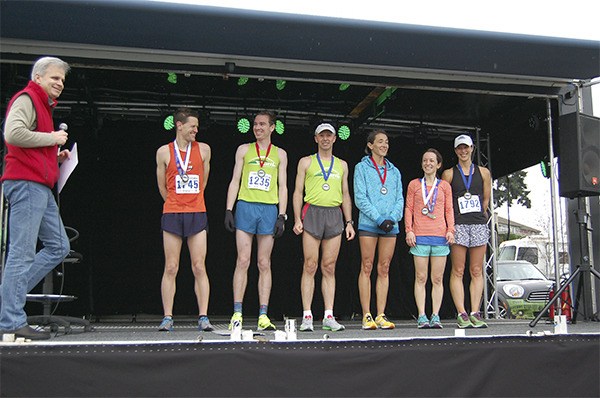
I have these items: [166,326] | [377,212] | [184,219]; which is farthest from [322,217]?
[166,326]

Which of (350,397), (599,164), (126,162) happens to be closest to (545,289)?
(599,164)

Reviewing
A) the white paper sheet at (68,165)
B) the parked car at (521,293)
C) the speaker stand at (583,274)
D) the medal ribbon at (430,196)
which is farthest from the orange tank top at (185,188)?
the parked car at (521,293)

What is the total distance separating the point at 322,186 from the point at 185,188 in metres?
1.15

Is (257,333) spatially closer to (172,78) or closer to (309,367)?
(309,367)

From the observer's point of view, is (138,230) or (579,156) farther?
(138,230)

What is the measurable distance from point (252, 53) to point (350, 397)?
3.29 metres

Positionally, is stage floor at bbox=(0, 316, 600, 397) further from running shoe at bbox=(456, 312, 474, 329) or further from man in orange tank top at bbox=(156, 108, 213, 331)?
running shoe at bbox=(456, 312, 474, 329)

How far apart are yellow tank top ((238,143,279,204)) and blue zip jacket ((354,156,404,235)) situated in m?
0.74

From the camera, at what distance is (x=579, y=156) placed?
5.66 meters

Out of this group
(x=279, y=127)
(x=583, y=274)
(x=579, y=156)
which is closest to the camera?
(x=579, y=156)

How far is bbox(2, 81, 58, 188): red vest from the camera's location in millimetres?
3783

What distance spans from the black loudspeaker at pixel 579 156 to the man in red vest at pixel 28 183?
4383 mm

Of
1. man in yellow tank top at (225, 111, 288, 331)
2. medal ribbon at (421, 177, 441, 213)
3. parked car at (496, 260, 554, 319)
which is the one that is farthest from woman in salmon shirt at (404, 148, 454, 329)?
parked car at (496, 260, 554, 319)

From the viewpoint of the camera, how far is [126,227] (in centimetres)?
774
